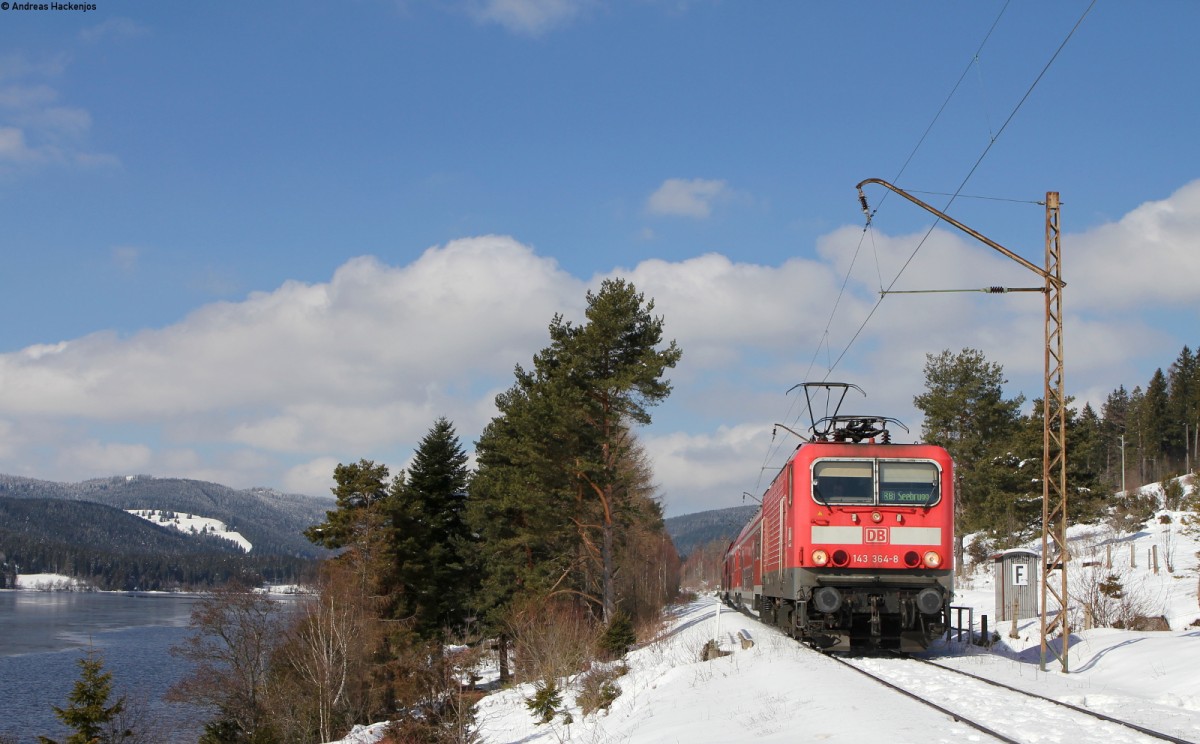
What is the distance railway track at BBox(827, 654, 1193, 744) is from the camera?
391 inches

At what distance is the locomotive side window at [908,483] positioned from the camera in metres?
17.8

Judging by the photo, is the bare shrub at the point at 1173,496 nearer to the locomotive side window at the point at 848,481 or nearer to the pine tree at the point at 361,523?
the pine tree at the point at 361,523

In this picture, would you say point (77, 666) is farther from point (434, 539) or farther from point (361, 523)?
point (434, 539)

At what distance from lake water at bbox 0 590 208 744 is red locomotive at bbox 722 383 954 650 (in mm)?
25423

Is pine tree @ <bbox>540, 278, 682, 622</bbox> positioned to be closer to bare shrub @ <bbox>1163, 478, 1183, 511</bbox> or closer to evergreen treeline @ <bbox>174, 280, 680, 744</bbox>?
evergreen treeline @ <bbox>174, 280, 680, 744</bbox>

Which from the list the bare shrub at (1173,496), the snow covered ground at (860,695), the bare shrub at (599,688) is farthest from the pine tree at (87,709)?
the bare shrub at (1173,496)

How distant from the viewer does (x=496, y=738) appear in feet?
82.8

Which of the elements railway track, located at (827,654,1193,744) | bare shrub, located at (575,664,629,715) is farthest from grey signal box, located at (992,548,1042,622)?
bare shrub, located at (575,664,629,715)

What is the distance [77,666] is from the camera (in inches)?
1190

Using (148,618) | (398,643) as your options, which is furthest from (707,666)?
(148,618)

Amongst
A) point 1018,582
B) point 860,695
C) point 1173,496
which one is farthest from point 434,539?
point 1173,496

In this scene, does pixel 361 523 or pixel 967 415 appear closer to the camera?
pixel 361 523

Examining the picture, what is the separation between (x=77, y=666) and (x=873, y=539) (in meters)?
24.5

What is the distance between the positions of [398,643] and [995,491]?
88.4 ft
